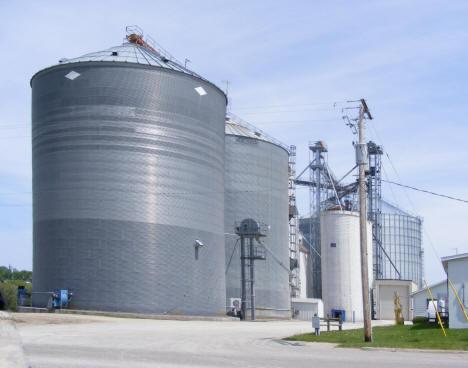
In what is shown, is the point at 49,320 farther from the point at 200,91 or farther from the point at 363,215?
the point at 200,91

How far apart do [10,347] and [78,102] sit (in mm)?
39033

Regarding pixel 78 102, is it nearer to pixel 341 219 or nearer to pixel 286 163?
pixel 286 163

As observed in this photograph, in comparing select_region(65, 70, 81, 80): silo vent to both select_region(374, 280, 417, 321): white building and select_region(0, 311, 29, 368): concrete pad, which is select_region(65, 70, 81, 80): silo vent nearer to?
select_region(0, 311, 29, 368): concrete pad

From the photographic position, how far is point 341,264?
6631 cm

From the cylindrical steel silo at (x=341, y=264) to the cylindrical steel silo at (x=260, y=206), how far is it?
8.51 m

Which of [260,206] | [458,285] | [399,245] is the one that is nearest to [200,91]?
[260,206]

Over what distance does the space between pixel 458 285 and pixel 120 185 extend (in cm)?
2110

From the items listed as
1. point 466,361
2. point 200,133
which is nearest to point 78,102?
point 200,133

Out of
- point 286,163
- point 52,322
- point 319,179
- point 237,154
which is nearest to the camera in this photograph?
point 52,322

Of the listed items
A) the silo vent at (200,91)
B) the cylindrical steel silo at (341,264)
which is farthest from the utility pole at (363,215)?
the cylindrical steel silo at (341,264)

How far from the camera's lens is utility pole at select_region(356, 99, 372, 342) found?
23.4 m

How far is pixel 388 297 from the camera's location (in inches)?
2795

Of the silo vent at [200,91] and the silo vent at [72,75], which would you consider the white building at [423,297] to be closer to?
the silo vent at [200,91]

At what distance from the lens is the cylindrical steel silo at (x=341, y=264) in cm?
6575
